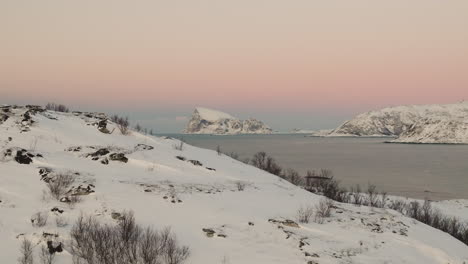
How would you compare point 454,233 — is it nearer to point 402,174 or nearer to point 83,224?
point 83,224

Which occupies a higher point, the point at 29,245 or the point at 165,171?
the point at 165,171

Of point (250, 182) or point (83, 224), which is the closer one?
point (83, 224)

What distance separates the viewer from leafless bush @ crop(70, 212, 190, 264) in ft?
27.1

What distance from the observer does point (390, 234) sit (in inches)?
508

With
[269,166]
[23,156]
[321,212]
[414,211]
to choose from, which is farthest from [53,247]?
[269,166]

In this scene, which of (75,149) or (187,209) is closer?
(187,209)

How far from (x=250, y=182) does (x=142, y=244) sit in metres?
10.5

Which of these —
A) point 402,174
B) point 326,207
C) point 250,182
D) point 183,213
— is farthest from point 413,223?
point 402,174

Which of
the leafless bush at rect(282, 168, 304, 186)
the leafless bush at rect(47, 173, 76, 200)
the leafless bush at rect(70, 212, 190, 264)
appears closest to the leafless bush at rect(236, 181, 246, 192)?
the leafless bush at rect(70, 212, 190, 264)

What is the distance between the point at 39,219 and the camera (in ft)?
32.5

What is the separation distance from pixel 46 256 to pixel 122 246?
184cm

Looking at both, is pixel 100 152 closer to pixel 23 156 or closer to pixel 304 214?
pixel 23 156

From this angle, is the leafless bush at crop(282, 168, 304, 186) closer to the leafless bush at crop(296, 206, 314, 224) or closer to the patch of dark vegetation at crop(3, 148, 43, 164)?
the leafless bush at crop(296, 206, 314, 224)

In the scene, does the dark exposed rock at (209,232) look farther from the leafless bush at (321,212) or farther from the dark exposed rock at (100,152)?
the dark exposed rock at (100,152)
